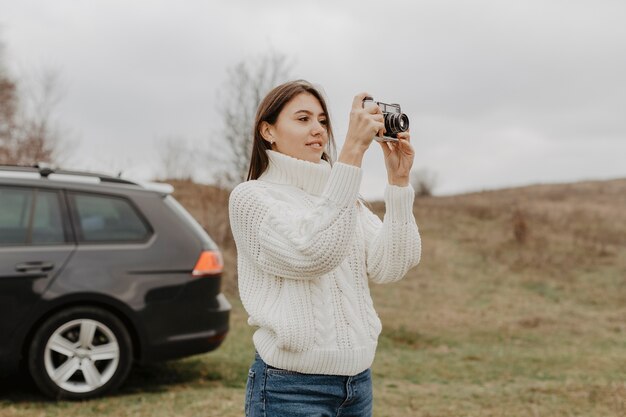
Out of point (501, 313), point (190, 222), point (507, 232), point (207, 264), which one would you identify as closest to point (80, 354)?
point (207, 264)

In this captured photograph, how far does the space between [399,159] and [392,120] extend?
20 cm

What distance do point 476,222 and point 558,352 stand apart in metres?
16.1

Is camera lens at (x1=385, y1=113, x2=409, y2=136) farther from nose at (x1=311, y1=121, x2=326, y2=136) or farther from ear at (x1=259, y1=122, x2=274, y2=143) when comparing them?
ear at (x1=259, y1=122, x2=274, y2=143)

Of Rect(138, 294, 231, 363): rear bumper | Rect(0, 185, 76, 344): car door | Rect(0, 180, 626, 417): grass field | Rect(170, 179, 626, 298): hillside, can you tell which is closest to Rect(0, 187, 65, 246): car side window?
Rect(0, 185, 76, 344): car door

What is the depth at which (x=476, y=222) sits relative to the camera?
25.2 meters

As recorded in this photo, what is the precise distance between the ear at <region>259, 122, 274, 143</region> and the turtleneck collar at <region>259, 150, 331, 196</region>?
2.3 inches

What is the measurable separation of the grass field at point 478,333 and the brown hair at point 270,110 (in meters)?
3.11

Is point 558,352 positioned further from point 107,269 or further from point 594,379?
point 107,269

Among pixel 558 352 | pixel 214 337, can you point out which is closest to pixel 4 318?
pixel 214 337

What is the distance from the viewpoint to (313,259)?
2.14 metres

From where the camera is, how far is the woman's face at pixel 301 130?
243 centimetres

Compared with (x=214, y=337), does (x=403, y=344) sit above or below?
below

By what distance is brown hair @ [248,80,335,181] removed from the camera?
2.46 m

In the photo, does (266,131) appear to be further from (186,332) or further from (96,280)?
(186,332)
